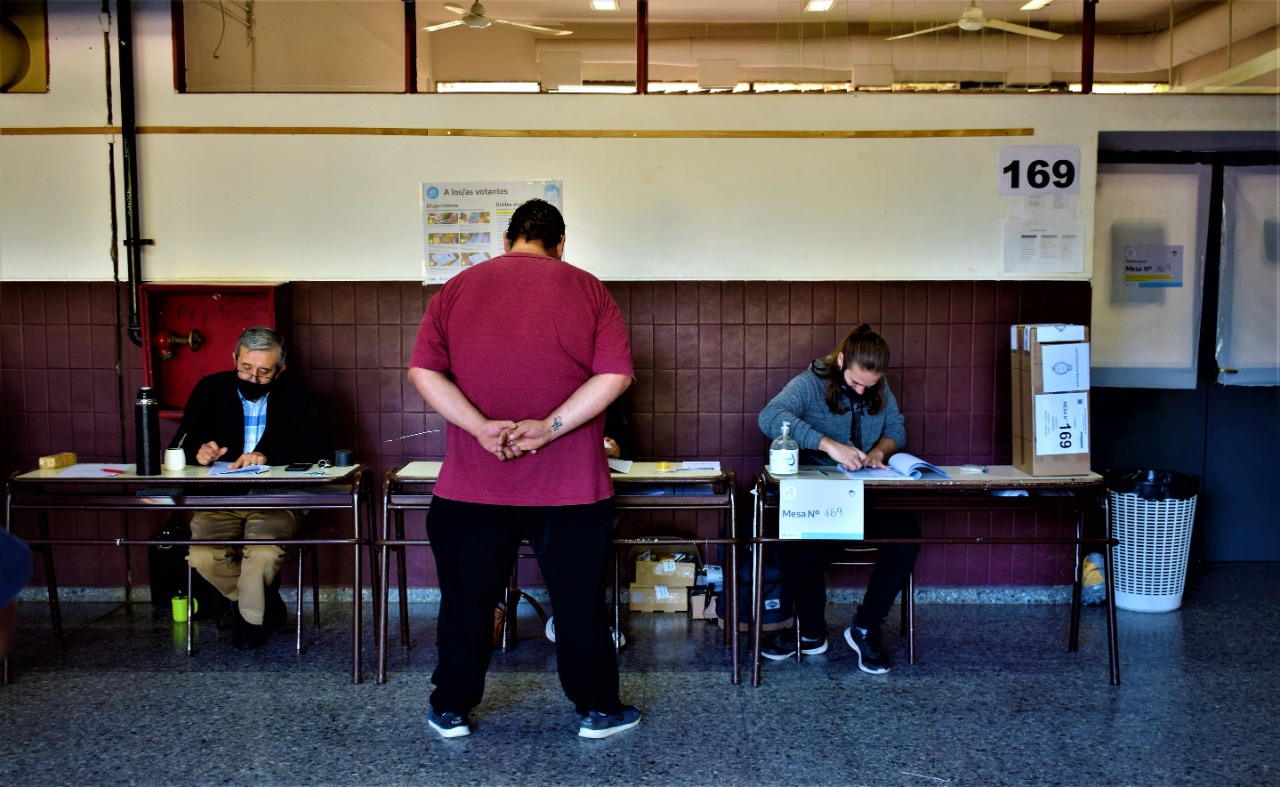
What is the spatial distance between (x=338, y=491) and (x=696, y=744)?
162 centimetres

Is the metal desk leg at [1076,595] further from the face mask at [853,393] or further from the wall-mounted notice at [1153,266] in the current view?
the wall-mounted notice at [1153,266]

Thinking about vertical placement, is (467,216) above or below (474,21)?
below

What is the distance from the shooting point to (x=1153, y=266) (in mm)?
5109

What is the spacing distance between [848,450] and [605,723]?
4.48ft

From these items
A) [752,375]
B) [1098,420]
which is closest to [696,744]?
[752,375]

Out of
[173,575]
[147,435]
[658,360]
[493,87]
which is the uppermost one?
[493,87]

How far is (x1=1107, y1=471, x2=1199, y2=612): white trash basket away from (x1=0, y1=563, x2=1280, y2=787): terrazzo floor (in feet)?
0.52

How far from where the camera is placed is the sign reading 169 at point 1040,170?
458 centimetres

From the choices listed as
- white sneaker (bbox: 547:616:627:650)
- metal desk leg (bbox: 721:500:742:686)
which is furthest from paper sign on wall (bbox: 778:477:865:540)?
white sneaker (bbox: 547:616:627:650)

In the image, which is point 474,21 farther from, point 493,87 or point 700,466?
point 700,466

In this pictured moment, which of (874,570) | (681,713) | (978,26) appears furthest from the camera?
(978,26)

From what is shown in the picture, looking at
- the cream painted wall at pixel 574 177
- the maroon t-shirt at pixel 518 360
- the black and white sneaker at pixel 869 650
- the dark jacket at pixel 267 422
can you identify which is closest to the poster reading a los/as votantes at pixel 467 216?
the cream painted wall at pixel 574 177

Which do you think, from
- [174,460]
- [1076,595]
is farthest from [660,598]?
[174,460]

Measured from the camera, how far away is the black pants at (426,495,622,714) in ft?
9.95
